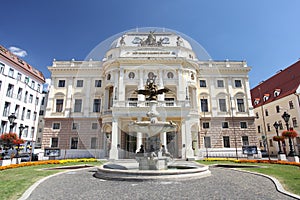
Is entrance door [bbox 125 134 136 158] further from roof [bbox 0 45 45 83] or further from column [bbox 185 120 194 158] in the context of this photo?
roof [bbox 0 45 45 83]

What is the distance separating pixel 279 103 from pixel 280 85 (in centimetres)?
532

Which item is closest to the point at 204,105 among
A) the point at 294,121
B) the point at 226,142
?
the point at 226,142

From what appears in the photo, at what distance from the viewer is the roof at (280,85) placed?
117 ft

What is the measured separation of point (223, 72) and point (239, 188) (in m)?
30.7

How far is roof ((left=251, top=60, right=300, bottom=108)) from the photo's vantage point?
117 feet

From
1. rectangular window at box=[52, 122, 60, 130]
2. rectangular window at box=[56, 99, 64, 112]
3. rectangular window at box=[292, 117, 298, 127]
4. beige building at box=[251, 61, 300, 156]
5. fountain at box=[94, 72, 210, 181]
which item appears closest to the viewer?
fountain at box=[94, 72, 210, 181]

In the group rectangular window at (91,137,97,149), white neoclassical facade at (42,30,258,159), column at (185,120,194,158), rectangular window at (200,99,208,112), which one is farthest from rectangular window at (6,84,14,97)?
rectangular window at (200,99,208,112)

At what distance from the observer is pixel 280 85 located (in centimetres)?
4034

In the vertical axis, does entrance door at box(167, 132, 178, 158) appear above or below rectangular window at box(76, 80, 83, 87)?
below

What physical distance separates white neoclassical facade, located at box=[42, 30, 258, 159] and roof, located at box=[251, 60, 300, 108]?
911cm

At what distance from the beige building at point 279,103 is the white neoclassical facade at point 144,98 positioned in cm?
638

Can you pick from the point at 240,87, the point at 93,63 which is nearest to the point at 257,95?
the point at 240,87

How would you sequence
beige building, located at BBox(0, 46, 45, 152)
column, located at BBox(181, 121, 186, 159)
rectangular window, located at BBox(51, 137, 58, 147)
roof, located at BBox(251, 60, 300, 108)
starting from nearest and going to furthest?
column, located at BBox(181, 121, 186, 159)
rectangular window, located at BBox(51, 137, 58, 147)
beige building, located at BBox(0, 46, 45, 152)
roof, located at BBox(251, 60, 300, 108)

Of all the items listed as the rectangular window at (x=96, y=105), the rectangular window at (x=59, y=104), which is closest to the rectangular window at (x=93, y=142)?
the rectangular window at (x=96, y=105)
